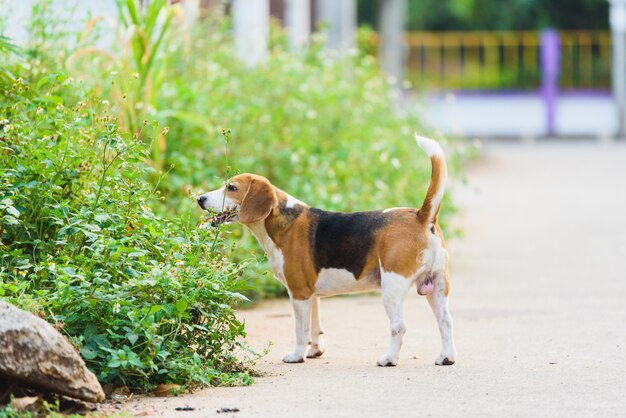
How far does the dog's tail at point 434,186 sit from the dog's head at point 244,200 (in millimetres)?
805

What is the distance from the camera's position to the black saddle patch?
22.7 feet

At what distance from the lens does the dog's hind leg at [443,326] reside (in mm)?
6836

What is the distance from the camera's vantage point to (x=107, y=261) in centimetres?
637

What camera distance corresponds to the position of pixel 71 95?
8.45m

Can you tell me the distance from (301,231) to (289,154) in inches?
162

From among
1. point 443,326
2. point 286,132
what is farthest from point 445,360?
point 286,132

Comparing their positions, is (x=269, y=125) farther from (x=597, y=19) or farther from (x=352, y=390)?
(x=597, y=19)

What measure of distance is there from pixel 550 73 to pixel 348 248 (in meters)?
28.3

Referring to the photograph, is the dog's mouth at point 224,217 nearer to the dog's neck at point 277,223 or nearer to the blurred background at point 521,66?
the dog's neck at point 277,223

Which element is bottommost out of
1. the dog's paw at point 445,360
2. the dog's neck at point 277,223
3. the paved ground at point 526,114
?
the paved ground at point 526,114

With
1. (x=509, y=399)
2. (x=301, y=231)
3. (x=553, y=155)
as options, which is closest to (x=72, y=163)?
(x=301, y=231)

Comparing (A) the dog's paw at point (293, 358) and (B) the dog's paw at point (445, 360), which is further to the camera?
(A) the dog's paw at point (293, 358)

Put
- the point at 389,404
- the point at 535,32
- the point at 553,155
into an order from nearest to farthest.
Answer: the point at 389,404
the point at 553,155
the point at 535,32

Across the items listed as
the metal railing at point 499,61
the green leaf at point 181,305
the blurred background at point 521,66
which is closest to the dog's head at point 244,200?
the green leaf at point 181,305
